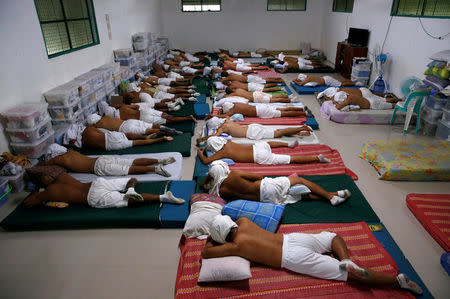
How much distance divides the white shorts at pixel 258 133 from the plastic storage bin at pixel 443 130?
2743 mm

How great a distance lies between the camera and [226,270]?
2203mm

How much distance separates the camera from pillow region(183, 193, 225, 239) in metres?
2.68

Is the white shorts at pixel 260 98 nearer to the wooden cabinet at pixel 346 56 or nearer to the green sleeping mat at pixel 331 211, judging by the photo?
the green sleeping mat at pixel 331 211

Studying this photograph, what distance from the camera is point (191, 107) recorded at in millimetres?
6070

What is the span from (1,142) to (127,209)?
2.04 m

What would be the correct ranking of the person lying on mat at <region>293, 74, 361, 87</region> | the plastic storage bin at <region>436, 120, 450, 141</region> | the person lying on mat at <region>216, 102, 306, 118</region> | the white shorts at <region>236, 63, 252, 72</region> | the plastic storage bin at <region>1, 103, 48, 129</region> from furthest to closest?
the white shorts at <region>236, 63, 252, 72</region>, the person lying on mat at <region>293, 74, 361, 87</region>, the person lying on mat at <region>216, 102, 306, 118</region>, the plastic storage bin at <region>436, 120, 450, 141</region>, the plastic storage bin at <region>1, 103, 48, 129</region>

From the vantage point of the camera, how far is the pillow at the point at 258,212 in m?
2.64

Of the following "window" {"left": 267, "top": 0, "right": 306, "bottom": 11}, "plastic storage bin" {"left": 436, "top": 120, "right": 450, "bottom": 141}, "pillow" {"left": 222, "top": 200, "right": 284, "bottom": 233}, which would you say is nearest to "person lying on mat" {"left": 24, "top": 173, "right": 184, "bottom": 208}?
"pillow" {"left": 222, "top": 200, "right": 284, "bottom": 233}

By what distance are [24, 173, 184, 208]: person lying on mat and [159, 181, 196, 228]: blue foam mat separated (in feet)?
0.23

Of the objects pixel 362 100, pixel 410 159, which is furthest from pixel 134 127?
pixel 362 100

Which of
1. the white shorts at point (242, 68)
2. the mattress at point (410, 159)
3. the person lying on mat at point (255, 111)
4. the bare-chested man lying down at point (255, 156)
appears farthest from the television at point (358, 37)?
the bare-chested man lying down at point (255, 156)

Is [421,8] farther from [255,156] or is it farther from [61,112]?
[61,112]

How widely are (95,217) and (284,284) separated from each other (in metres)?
2.06

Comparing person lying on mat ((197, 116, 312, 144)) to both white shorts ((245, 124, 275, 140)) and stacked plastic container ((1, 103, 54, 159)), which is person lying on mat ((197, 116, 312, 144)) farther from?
stacked plastic container ((1, 103, 54, 159))
